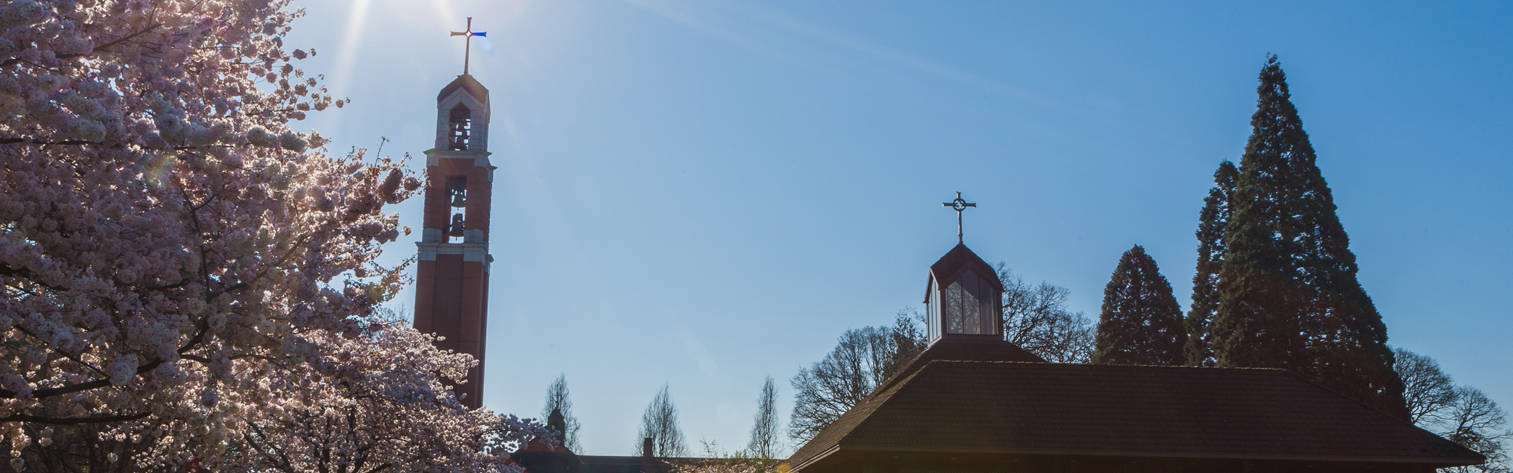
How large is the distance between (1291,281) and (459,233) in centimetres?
2531

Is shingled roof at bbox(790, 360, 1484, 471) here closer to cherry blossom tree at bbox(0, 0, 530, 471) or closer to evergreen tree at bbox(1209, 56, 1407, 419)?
cherry blossom tree at bbox(0, 0, 530, 471)

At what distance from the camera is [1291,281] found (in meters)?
32.3

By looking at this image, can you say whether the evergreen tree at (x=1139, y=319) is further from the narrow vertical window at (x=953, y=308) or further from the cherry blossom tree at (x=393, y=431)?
the cherry blossom tree at (x=393, y=431)

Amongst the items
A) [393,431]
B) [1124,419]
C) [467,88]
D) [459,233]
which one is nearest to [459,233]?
[459,233]

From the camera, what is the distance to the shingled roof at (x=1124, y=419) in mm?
16938

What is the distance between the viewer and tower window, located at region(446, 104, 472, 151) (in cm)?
3650

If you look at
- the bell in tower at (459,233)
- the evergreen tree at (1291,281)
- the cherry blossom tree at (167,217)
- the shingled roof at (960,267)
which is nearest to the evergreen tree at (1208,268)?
the evergreen tree at (1291,281)

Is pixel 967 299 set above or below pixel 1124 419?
above

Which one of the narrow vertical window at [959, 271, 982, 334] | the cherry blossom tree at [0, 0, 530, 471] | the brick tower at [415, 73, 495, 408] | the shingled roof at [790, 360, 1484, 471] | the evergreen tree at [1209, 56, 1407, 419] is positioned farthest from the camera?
the brick tower at [415, 73, 495, 408]

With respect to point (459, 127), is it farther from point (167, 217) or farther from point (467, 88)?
point (167, 217)

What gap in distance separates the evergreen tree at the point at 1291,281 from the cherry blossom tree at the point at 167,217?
28.2 m

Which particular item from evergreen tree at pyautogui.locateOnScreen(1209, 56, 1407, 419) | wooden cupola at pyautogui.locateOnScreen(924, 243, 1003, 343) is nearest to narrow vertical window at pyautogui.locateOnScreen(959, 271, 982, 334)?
wooden cupola at pyautogui.locateOnScreen(924, 243, 1003, 343)

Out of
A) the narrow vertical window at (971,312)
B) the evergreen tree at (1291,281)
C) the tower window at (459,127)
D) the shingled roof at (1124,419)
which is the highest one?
the tower window at (459,127)

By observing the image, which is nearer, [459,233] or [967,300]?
[967,300]
